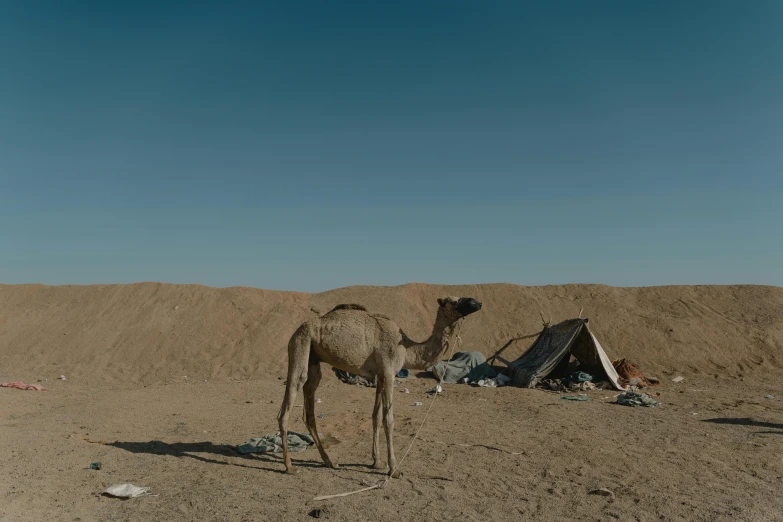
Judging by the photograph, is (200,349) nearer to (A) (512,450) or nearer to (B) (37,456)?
(B) (37,456)

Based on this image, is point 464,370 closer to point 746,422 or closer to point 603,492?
point 746,422

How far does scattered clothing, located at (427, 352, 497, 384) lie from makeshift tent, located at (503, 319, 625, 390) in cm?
95

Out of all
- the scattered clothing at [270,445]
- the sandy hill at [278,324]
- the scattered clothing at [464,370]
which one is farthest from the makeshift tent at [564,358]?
the scattered clothing at [270,445]

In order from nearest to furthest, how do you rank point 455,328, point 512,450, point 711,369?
1. point 455,328
2. point 512,450
3. point 711,369

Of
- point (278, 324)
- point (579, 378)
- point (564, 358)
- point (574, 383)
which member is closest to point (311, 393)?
point (574, 383)

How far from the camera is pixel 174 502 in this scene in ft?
23.6

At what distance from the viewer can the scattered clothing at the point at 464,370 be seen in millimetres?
19156

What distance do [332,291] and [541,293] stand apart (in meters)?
12.6

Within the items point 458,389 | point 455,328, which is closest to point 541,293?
point 458,389

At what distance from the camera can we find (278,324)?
26.7m

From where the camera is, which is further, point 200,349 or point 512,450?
point 200,349

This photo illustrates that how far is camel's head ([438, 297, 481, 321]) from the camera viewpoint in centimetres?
841

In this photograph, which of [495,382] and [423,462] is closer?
[423,462]

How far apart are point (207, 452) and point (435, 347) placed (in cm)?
484
